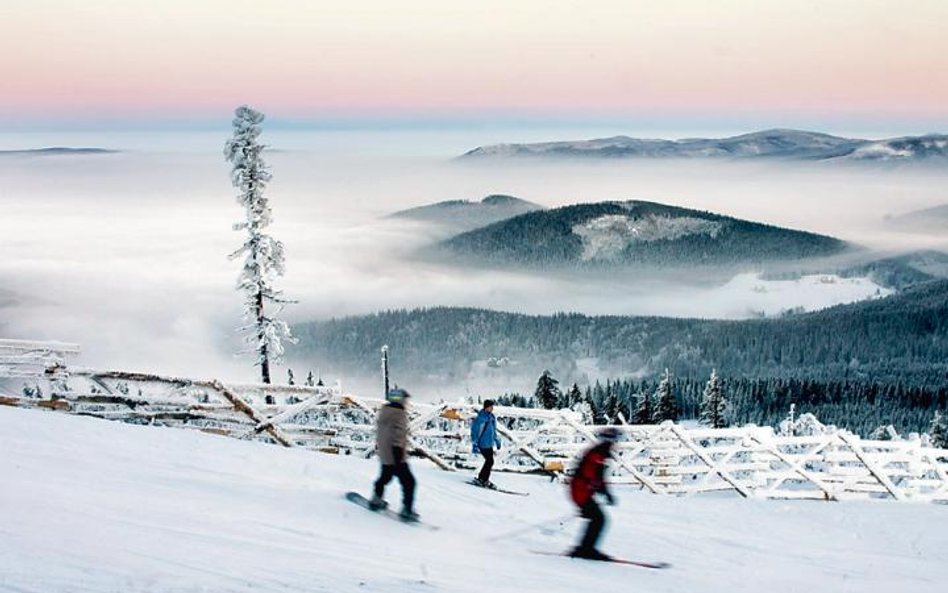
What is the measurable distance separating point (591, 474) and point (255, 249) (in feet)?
84.3

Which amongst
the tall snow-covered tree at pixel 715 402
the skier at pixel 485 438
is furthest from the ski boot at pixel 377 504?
the tall snow-covered tree at pixel 715 402

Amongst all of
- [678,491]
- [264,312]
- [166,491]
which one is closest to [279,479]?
[166,491]

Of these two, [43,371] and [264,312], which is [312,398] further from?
[264,312]

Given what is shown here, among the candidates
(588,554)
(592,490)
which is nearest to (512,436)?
(588,554)

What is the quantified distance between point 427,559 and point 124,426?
8.90 metres

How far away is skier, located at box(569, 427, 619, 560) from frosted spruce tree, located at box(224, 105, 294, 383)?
24.1 meters

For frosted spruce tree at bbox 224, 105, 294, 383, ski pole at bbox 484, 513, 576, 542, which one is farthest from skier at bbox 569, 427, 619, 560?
frosted spruce tree at bbox 224, 105, 294, 383

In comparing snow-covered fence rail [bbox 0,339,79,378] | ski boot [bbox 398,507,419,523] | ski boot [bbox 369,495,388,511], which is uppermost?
snow-covered fence rail [bbox 0,339,79,378]

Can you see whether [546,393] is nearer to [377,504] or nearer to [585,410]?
[585,410]

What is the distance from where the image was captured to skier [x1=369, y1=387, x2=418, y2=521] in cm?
1234

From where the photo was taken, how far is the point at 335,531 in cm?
1138

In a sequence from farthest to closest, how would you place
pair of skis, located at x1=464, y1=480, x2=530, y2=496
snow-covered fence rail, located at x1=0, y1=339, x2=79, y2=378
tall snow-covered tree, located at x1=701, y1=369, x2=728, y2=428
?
tall snow-covered tree, located at x1=701, y1=369, x2=728, y2=428, snow-covered fence rail, located at x1=0, y1=339, x2=79, y2=378, pair of skis, located at x1=464, y1=480, x2=530, y2=496

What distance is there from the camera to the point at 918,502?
18.7 meters

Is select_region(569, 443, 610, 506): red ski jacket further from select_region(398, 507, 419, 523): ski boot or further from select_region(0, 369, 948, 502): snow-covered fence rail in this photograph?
select_region(0, 369, 948, 502): snow-covered fence rail
